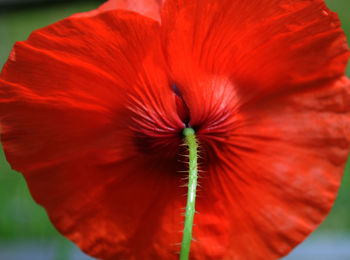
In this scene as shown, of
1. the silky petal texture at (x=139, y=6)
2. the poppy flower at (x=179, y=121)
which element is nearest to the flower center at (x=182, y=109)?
the poppy flower at (x=179, y=121)

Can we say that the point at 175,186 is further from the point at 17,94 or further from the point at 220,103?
the point at 17,94

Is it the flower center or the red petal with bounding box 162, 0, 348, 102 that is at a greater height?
the red petal with bounding box 162, 0, 348, 102

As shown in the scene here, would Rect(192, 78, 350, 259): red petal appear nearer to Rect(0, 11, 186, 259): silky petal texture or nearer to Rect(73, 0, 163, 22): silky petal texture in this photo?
Rect(0, 11, 186, 259): silky petal texture

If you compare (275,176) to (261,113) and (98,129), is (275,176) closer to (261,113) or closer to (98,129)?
(261,113)

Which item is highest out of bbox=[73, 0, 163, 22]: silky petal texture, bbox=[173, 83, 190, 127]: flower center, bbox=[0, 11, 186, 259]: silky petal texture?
bbox=[73, 0, 163, 22]: silky petal texture

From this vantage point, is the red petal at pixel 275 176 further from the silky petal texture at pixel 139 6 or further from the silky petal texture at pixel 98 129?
the silky petal texture at pixel 139 6

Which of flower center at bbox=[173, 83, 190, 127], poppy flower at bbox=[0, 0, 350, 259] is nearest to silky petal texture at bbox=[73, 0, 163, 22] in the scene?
poppy flower at bbox=[0, 0, 350, 259]

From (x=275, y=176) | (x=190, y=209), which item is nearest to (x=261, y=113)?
(x=275, y=176)

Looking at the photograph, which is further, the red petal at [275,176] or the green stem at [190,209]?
the red petal at [275,176]
